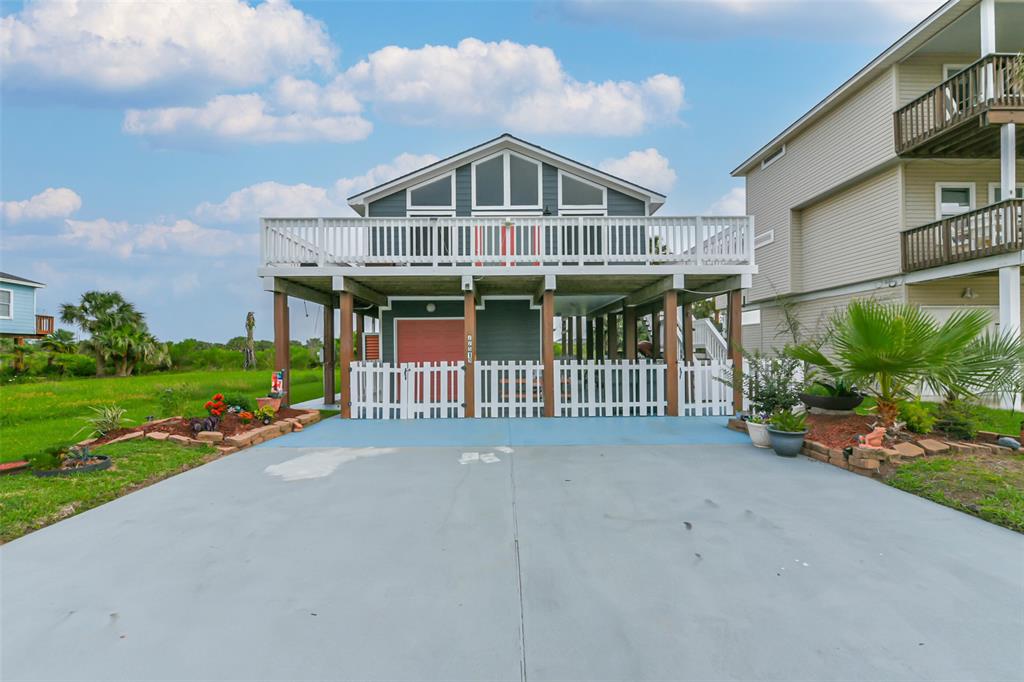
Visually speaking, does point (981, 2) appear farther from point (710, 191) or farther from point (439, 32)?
point (439, 32)

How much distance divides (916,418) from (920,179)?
9588 millimetres

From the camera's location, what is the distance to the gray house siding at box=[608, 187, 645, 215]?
1230cm

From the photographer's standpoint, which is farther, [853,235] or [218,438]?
[853,235]

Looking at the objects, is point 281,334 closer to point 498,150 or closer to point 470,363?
point 470,363

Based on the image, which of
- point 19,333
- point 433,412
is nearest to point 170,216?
point 19,333

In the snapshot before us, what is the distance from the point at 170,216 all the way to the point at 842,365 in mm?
25749

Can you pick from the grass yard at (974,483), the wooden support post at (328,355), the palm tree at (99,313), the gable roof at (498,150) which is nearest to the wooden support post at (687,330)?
the gable roof at (498,150)

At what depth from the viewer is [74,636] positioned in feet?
7.22

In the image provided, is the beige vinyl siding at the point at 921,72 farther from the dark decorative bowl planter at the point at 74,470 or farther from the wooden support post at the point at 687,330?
the dark decorative bowl planter at the point at 74,470

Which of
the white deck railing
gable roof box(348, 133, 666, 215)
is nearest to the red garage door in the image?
the white deck railing

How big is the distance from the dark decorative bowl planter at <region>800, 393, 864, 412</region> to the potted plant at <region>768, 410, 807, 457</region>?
1.03 metres

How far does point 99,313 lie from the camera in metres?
21.0

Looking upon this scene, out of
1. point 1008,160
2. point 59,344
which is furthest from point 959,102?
point 59,344

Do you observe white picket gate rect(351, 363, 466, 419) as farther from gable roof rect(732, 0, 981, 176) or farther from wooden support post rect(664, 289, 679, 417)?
gable roof rect(732, 0, 981, 176)
